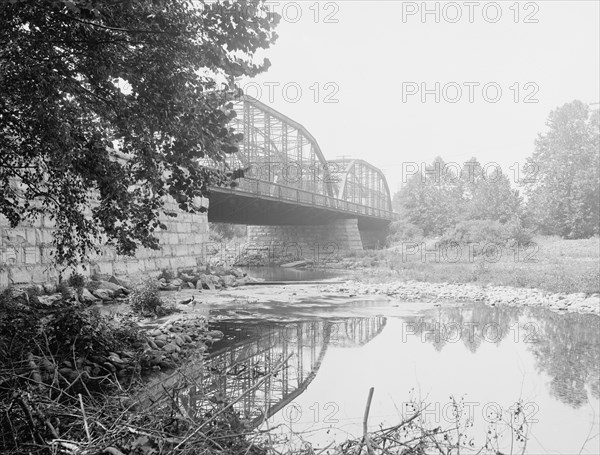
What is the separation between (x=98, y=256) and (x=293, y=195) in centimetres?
2078

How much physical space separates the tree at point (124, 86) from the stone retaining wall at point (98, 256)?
2069 mm

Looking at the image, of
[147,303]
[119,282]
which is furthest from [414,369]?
[119,282]

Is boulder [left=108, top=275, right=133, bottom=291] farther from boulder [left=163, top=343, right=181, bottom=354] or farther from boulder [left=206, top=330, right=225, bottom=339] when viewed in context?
boulder [left=163, top=343, right=181, bottom=354]

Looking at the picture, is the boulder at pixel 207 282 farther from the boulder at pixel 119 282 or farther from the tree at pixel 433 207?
the tree at pixel 433 207

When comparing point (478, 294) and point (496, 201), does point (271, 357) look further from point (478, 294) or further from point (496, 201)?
point (496, 201)

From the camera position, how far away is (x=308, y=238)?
4675cm

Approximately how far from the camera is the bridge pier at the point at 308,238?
44.9 meters

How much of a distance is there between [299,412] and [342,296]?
450 inches

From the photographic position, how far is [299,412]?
15.2ft

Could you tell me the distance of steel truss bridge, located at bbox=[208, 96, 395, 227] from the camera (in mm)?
26906

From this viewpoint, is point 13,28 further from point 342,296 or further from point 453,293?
point 453,293

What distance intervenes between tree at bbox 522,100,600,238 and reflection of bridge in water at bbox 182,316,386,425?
3841 cm

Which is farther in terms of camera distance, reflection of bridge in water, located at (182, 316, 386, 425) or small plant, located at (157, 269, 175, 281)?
small plant, located at (157, 269, 175, 281)

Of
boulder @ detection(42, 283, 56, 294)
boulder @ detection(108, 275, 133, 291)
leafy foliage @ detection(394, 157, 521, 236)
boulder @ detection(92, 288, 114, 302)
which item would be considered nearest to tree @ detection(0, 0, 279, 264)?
boulder @ detection(42, 283, 56, 294)
